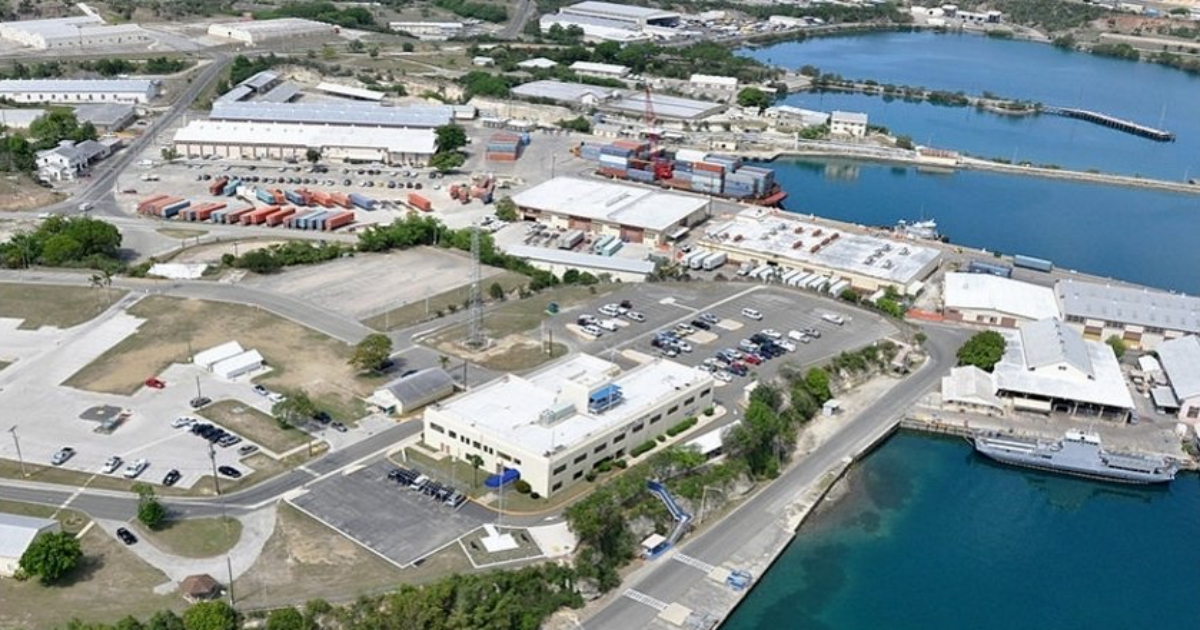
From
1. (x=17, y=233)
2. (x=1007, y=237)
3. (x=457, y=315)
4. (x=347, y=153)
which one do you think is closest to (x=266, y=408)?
(x=457, y=315)

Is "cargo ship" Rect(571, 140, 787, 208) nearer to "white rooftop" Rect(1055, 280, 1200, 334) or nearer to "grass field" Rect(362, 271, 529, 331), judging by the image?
"grass field" Rect(362, 271, 529, 331)

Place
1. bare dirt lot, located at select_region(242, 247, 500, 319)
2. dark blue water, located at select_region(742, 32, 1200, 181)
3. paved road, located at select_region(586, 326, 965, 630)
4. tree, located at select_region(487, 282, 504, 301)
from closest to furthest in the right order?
paved road, located at select_region(586, 326, 965, 630) < bare dirt lot, located at select_region(242, 247, 500, 319) < tree, located at select_region(487, 282, 504, 301) < dark blue water, located at select_region(742, 32, 1200, 181)

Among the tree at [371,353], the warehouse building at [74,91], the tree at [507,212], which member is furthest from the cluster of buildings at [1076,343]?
the warehouse building at [74,91]

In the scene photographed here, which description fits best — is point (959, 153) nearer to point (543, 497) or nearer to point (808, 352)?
point (808, 352)

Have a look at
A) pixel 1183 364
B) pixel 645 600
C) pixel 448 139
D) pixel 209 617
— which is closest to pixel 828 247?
pixel 1183 364

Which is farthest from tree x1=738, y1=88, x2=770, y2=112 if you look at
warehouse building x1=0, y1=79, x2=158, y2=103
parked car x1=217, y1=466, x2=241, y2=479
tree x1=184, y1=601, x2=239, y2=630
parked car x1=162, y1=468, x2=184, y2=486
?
tree x1=184, y1=601, x2=239, y2=630

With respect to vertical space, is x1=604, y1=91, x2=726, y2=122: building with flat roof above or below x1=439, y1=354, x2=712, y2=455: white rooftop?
above

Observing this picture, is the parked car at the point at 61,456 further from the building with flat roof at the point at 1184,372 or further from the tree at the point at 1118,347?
the tree at the point at 1118,347
